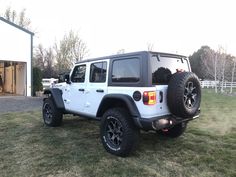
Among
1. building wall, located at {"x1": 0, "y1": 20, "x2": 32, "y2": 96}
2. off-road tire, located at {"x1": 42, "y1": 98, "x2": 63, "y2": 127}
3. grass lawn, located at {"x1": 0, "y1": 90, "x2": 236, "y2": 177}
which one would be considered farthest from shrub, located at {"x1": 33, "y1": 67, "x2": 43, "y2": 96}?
grass lawn, located at {"x1": 0, "y1": 90, "x2": 236, "y2": 177}

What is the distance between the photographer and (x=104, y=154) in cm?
421

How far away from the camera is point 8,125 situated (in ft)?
21.7

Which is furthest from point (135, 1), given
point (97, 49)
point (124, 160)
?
point (97, 49)

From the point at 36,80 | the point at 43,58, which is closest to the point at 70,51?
the point at 36,80

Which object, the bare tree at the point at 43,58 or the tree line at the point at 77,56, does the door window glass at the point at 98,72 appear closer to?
the tree line at the point at 77,56

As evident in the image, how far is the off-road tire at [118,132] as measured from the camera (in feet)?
12.9

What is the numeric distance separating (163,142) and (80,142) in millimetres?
1843

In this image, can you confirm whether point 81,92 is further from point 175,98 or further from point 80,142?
point 175,98

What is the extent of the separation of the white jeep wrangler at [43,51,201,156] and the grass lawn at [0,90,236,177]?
A: 430 millimetres

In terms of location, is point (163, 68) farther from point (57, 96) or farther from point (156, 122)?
point (57, 96)

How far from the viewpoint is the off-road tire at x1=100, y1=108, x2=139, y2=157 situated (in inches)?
155

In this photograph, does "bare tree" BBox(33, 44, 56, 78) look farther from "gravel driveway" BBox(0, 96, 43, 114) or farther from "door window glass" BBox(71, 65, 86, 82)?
"door window glass" BBox(71, 65, 86, 82)

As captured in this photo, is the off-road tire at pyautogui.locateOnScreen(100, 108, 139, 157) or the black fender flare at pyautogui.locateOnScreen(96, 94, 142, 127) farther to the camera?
the off-road tire at pyautogui.locateOnScreen(100, 108, 139, 157)

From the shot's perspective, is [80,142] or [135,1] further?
[135,1]
